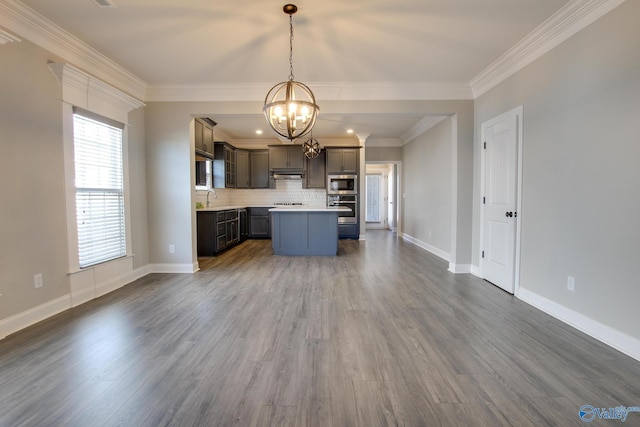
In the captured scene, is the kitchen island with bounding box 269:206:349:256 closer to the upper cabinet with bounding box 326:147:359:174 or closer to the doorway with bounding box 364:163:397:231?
the upper cabinet with bounding box 326:147:359:174

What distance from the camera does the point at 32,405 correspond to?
1554 millimetres

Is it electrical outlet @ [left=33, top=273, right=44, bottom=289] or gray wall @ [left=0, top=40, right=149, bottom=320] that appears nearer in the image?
gray wall @ [left=0, top=40, right=149, bottom=320]

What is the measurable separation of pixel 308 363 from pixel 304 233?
364cm

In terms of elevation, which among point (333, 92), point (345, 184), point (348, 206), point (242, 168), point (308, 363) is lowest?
point (308, 363)

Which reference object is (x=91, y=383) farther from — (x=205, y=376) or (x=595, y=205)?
(x=595, y=205)

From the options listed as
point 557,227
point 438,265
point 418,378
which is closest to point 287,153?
point 438,265

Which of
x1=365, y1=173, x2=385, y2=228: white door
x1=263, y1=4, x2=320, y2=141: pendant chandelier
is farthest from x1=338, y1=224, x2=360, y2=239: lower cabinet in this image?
x1=263, y1=4, x2=320, y2=141: pendant chandelier

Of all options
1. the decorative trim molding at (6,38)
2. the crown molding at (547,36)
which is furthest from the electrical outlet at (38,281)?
the crown molding at (547,36)

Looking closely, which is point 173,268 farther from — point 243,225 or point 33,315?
point 243,225

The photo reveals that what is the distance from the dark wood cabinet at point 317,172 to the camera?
763 centimetres

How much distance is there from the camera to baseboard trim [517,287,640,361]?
2035mm

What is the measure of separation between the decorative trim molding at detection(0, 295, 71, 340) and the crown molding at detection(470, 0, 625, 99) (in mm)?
5402

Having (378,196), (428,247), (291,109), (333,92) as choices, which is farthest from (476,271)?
(378,196)

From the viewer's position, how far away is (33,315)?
2568mm
